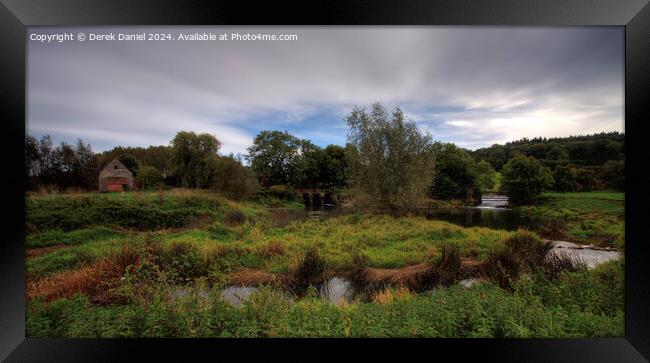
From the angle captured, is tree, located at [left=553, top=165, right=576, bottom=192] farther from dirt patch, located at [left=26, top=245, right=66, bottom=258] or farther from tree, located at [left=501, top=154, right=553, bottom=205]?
dirt patch, located at [left=26, top=245, right=66, bottom=258]

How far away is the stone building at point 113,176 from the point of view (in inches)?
134

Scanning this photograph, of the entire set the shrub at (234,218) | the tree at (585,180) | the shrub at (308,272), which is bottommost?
the shrub at (308,272)

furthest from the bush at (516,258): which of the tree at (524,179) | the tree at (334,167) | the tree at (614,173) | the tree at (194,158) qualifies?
the tree at (194,158)

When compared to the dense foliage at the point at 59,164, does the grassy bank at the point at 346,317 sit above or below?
below

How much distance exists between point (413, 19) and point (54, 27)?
4.42m

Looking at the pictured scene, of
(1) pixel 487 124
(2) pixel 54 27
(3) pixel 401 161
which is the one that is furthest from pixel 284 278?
(2) pixel 54 27

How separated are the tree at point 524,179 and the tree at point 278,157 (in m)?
3.03

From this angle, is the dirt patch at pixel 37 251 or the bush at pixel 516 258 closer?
the dirt patch at pixel 37 251

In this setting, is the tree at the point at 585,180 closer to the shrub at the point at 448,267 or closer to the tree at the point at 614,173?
the tree at the point at 614,173

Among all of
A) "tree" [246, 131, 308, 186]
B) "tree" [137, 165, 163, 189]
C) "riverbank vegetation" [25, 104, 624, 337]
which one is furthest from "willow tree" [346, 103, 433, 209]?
"tree" [137, 165, 163, 189]

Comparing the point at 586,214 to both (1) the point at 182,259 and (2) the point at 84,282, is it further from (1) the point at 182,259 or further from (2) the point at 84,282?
(2) the point at 84,282

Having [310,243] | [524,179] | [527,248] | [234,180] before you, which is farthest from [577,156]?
[234,180]

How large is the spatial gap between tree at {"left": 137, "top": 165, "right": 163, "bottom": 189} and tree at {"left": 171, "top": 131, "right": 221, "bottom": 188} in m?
0.23

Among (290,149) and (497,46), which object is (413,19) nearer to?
(497,46)
